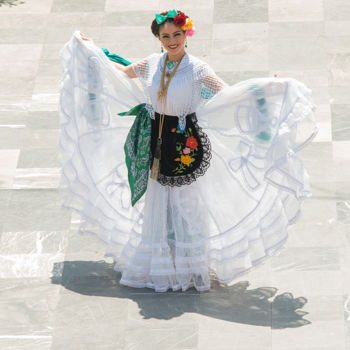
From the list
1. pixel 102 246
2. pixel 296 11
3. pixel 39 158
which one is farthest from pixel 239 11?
pixel 102 246

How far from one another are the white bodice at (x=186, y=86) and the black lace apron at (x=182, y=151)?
86mm

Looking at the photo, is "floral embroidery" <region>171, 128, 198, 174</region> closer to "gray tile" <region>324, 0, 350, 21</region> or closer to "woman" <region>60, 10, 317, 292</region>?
"woman" <region>60, 10, 317, 292</region>

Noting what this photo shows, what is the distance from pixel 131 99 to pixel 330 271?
193 centimetres

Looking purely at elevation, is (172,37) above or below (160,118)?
above

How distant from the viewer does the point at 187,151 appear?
700 cm

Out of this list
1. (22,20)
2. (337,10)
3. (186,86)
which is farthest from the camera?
(22,20)

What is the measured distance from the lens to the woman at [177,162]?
6.80 meters

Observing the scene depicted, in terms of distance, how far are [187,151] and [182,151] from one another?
35 millimetres

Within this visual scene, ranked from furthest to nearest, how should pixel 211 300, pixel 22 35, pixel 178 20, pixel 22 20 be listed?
pixel 22 20 < pixel 22 35 < pixel 211 300 < pixel 178 20

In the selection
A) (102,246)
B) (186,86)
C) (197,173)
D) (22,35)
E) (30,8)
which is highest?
(30,8)

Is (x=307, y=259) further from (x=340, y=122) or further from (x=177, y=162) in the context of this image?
(x=340, y=122)

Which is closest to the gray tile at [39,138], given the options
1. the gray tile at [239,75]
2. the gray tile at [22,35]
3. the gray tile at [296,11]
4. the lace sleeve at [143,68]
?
the gray tile at [22,35]

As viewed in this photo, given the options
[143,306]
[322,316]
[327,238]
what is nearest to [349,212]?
[327,238]

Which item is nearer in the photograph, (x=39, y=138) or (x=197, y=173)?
(x=197, y=173)
